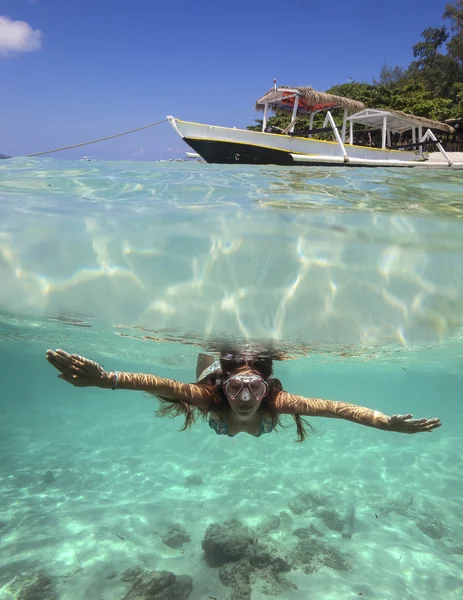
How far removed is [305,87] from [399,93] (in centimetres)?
3018

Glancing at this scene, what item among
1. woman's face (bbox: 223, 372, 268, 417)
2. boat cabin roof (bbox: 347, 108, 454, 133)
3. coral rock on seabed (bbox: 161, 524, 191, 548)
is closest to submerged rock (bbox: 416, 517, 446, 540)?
coral rock on seabed (bbox: 161, 524, 191, 548)

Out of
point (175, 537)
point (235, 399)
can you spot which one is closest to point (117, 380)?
point (235, 399)

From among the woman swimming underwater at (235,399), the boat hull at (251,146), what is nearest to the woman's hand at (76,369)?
the woman swimming underwater at (235,399)

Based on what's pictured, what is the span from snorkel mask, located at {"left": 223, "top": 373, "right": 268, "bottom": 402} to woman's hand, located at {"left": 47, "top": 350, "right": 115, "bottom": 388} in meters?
1.66

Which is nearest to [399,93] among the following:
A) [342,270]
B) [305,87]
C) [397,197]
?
[305,87]

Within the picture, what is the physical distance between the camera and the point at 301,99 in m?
19.5

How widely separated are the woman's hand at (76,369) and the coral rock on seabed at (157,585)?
4.13m

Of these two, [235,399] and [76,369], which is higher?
[76,369]

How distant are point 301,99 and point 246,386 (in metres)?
17.9

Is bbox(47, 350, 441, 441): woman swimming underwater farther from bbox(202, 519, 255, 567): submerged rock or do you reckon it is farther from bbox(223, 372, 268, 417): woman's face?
bbox(202, 519, 255, 567): submerged rock

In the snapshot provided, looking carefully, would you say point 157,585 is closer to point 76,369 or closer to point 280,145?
Result: point 76,369

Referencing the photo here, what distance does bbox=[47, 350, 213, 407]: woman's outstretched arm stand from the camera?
339 centimetres

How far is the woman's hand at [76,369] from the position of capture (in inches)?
131

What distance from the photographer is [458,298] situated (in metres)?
7.13
